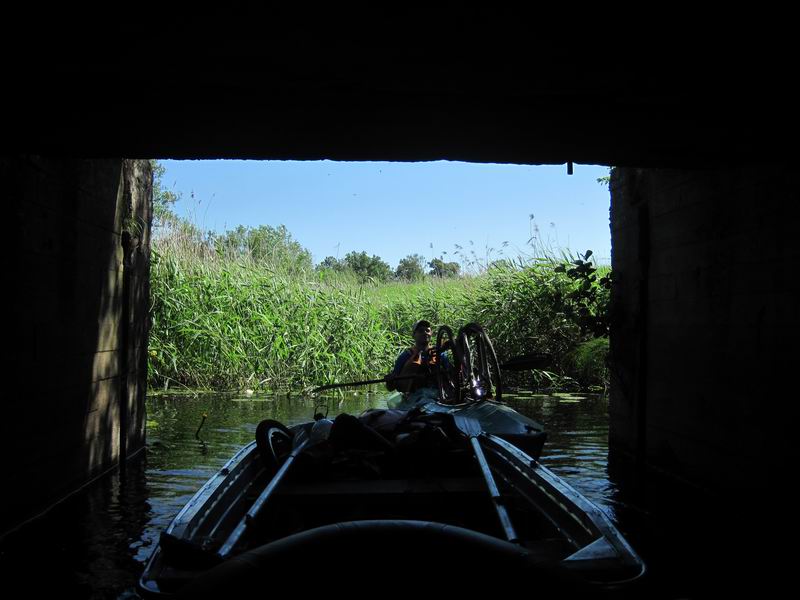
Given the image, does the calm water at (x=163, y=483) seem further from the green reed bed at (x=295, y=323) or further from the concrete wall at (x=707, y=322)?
the green reed bed at (x=295, y=323)

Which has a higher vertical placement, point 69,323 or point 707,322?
point 707,322

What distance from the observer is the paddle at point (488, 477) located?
3613mm

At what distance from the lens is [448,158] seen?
5.60 m

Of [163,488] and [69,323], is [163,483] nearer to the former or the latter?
[163,488]

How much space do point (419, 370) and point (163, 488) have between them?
405cm

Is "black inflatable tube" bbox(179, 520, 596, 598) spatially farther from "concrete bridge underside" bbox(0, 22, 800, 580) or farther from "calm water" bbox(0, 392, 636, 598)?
"calm water" bbox(0, 392, 636, 598)

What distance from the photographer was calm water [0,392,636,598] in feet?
15.7

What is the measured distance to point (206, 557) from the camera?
9.41ft

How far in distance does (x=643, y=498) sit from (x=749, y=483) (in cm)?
114

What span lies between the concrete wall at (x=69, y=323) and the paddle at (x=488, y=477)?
127 inches

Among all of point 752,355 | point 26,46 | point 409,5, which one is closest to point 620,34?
point 409,5

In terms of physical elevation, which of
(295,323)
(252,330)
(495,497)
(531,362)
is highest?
(295,323)

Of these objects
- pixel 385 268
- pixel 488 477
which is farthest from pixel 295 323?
pixel 385 268

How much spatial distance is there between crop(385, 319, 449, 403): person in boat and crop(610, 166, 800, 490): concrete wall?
225 cm
